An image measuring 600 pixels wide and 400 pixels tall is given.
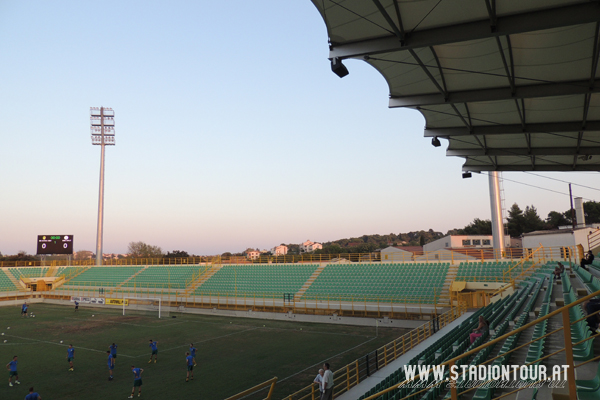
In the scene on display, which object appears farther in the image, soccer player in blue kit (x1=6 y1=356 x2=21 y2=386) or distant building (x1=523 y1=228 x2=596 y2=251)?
distant building (x1=523 y1=228 x2=596 y2=251)

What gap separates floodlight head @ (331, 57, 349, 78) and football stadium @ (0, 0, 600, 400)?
0.10 feet

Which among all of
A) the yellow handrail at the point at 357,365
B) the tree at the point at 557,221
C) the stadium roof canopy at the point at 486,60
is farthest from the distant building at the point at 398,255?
the tree at the point at 557,221

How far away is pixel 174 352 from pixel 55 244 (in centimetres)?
4136

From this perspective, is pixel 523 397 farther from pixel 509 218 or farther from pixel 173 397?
pixel 509 218

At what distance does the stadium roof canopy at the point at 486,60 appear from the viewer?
7854mm

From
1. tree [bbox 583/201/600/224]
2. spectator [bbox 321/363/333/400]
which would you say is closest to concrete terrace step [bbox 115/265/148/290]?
spectator [bbox 321/363/333/400]

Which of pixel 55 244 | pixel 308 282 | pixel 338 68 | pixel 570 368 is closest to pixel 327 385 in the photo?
pixel 570 368

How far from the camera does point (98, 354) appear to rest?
795 inches

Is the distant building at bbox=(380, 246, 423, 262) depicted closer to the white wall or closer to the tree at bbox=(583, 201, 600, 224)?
the white wall

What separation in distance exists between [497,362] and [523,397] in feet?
5.51

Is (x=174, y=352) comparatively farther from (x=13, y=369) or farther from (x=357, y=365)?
(x=357, y=365)

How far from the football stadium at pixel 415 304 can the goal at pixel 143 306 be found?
0.86 ft

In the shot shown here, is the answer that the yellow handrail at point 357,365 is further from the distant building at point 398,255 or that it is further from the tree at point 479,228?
the tree at point 479,228

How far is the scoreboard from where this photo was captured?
52688 millimetres
